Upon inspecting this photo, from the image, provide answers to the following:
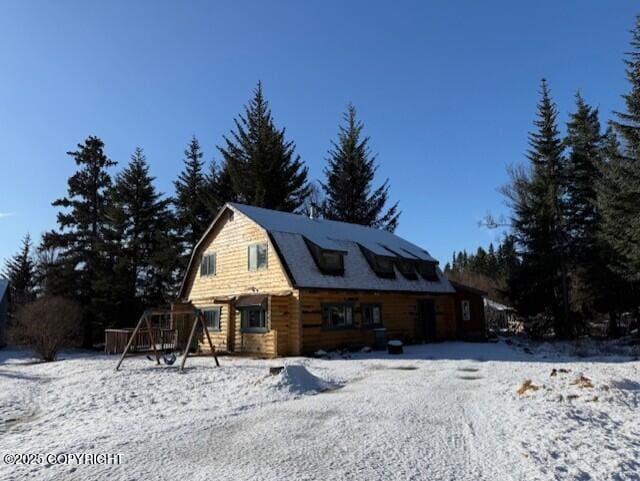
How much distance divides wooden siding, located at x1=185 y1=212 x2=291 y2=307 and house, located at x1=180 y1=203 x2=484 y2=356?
0.05m

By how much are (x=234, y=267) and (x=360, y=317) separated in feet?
21.3

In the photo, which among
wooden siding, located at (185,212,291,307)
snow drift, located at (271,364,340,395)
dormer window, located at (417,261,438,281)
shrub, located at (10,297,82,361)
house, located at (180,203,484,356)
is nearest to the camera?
snow drift, located at (271,364,340,395)

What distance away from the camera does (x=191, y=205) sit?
3488cm

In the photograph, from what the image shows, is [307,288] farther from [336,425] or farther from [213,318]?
[336,425]

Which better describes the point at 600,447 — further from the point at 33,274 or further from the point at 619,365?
the point at 33,274

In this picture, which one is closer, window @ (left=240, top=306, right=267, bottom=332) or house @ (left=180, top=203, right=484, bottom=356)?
house @ (left=180, top=203, right=484, bottom=356)

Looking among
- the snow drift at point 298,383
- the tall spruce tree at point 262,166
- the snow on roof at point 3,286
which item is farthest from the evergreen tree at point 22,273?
the snow drift at point 298,383

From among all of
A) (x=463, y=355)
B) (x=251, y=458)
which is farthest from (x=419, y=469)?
(x=463, y=355)

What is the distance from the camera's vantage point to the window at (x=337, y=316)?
19.8 meters

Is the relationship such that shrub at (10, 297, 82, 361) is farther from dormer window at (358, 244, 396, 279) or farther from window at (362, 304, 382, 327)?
dormer window at (358, 244, 396, 279)

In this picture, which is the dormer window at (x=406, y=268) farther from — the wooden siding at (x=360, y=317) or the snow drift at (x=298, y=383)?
the snow drift at (x=298, y=383)

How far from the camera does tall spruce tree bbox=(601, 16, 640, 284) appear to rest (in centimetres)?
1920

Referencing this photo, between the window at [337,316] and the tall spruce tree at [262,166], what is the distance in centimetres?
1496
